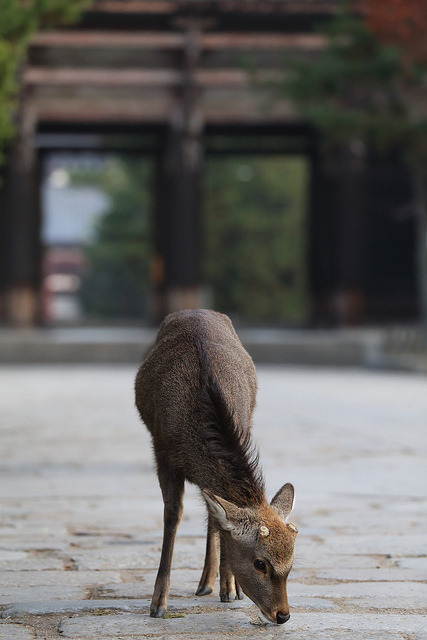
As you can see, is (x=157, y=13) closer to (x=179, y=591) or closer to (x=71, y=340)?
(x=71, y=340)

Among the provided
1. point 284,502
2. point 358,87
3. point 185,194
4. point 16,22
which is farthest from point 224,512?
point 185,194

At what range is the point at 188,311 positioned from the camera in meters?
4.82

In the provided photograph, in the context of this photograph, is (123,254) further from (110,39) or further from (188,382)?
(188,382)

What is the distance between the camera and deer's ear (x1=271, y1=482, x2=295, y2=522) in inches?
153

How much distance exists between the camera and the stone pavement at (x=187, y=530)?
4102 millimetres

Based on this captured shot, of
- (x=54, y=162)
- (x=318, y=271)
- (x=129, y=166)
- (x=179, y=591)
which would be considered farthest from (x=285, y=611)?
(x=129, y=166)

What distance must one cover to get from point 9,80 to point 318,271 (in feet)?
46.5

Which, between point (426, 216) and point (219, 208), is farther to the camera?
point (219, 208)

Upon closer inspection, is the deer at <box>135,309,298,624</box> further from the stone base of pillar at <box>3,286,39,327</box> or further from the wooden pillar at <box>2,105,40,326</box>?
the stone base of pillar at <box>3,286,39,327</box>

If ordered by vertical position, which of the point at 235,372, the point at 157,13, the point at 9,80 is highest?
the point at 157,13

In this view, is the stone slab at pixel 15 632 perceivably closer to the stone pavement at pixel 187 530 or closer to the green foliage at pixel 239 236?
the stone pavement at pixel 187 530

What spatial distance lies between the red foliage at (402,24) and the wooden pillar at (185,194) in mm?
4762

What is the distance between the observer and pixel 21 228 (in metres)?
22.8

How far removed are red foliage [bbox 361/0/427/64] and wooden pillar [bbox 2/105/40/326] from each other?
24.4 feet
